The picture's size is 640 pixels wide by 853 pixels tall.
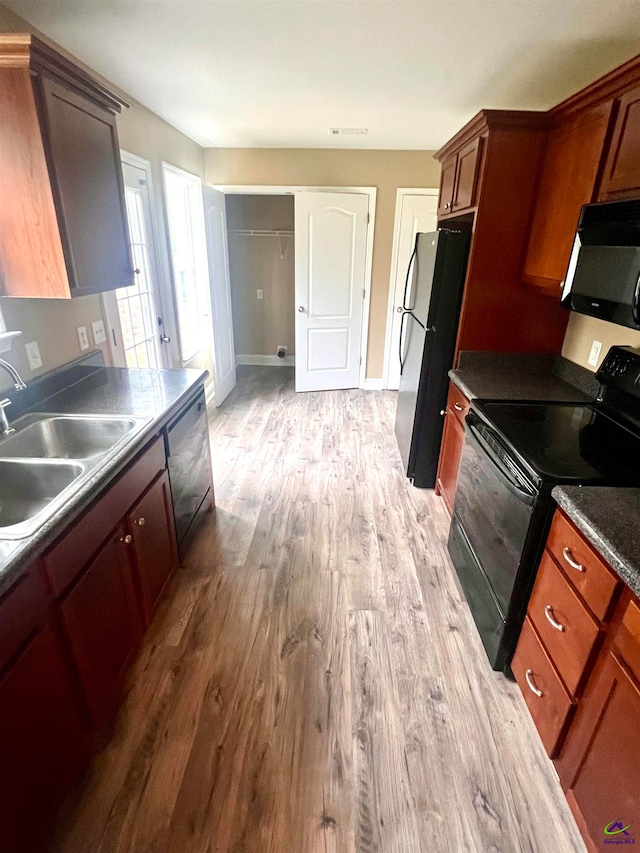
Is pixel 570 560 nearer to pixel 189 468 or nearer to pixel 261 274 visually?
pixel 189 468

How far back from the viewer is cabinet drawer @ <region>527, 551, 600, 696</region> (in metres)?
1.17

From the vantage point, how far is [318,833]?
1.23m

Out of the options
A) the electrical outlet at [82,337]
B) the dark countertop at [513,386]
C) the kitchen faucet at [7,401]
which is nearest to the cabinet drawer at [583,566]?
the dark countertop at [513,386]

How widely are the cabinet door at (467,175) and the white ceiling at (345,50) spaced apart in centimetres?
32

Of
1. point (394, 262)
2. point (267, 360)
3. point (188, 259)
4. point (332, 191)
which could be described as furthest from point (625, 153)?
point (267, 360)

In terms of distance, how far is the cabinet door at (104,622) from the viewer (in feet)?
4.10

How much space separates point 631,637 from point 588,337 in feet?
5.29

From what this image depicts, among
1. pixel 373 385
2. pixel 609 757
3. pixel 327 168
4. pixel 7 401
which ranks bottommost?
pixel 373 385

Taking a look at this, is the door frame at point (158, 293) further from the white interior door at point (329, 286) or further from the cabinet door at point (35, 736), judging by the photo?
the cabinet door at point (35, 736)

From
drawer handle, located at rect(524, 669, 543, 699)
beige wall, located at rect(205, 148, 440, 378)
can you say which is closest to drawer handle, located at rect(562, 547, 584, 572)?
drawer handle, located at rect(524, 669, 543, 699)

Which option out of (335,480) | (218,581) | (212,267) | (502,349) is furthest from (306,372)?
(218,581)

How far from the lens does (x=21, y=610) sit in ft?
3.29

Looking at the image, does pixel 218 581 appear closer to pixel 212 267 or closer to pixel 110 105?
pixel 110 105

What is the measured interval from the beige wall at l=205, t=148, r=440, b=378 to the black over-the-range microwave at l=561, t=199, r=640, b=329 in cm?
294
